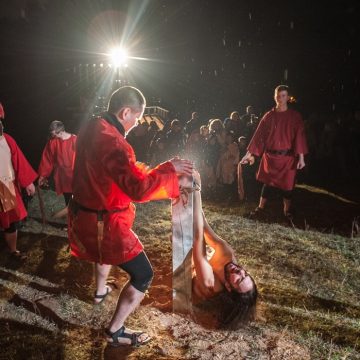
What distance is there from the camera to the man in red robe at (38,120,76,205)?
5.61 metres

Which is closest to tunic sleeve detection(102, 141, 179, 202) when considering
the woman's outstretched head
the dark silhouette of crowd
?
the woman's outstretched head

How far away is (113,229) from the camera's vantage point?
2.74 m

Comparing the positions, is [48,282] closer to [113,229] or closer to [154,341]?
[154,341]

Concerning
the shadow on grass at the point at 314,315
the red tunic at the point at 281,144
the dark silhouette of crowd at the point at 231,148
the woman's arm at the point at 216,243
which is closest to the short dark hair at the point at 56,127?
the woman's arm at the point at 216,243

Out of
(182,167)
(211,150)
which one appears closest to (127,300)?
(182,167)

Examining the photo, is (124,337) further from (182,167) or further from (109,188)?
(182,167)

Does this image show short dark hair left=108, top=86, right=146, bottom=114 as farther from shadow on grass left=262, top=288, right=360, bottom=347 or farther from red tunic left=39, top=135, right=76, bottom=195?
red tunic left=39, top=135, right=76, bottom=195

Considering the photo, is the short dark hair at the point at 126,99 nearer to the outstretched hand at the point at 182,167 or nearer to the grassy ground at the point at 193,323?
the outstretched hand at the point at 182,167

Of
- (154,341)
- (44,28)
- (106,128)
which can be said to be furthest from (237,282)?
(44,28)

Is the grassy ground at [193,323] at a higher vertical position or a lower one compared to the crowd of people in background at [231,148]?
lower

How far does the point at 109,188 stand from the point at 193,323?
1641 millimetres

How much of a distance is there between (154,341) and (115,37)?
21198mm

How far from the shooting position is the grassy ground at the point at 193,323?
10.3 ft

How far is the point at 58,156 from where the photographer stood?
18.8 ft
